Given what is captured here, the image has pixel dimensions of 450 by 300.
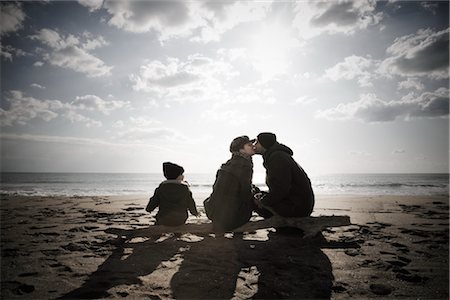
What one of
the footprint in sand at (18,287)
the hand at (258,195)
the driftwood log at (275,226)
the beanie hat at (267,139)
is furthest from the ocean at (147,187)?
the footprint in sand at (18,287)

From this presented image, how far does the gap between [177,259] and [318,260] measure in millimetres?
2137

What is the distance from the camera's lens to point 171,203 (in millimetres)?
5465

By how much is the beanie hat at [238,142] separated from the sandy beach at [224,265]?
70.6 inches

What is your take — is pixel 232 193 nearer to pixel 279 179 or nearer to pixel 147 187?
pixel 279 179

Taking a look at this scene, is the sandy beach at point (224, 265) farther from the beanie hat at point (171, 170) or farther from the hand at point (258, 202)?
the beanie hat at point (171, 170)

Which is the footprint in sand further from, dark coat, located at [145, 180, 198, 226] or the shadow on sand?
dark coat, located at [145, 180, 198, 226]

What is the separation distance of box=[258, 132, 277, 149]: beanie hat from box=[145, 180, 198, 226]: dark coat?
194 centimetres

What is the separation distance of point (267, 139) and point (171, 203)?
243 centimetres

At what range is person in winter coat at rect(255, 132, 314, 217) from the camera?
15.3ft

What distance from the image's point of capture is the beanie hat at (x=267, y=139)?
513 centimetres

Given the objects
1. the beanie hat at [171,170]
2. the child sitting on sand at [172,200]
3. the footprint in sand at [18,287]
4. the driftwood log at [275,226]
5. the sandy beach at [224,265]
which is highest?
the beanie hat at [171,170]

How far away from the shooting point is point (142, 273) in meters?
3.35

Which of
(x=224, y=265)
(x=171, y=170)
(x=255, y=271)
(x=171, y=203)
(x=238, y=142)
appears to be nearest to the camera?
(x=255, y=271)

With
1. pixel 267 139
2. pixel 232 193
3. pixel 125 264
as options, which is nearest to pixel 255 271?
pixel 232 193
